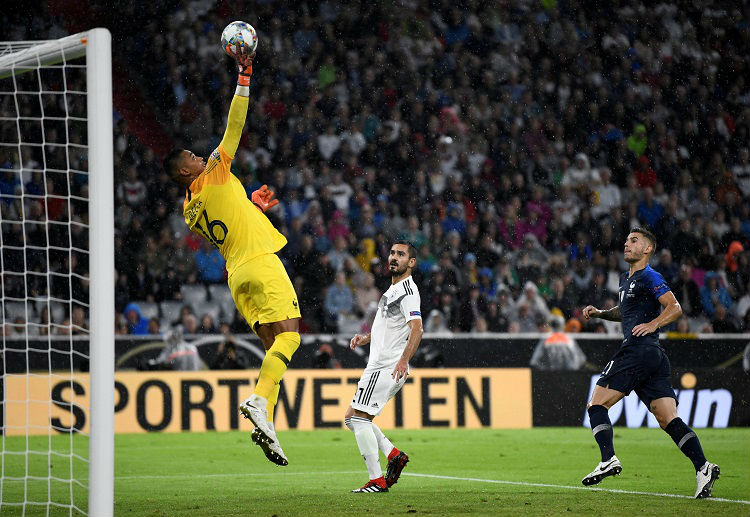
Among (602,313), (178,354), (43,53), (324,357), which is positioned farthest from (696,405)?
(43,53)

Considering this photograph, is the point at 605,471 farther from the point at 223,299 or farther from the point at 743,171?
the point at 743,171

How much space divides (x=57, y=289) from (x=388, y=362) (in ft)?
30.6

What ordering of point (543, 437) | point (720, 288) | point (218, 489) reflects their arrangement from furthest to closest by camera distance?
point (720, 288), point (543, 437), point (218, 489)

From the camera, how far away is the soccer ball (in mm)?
7207

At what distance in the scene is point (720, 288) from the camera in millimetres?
17906

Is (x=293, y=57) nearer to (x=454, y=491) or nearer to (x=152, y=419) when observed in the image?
(x=152, y=419)

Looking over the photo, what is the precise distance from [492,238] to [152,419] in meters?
6.61

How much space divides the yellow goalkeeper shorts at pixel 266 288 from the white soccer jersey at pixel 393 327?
3.48 feet

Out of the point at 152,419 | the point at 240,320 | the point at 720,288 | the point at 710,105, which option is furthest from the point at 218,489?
the point at 710,105

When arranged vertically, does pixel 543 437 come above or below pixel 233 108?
below

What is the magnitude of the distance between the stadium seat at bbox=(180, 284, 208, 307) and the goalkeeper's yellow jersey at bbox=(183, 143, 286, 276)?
933cm

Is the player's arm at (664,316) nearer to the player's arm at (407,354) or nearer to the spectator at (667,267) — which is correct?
the player's arm at (407,354)

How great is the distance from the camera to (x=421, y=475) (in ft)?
32.9

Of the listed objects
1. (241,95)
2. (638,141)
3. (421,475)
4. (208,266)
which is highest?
(638,141)
